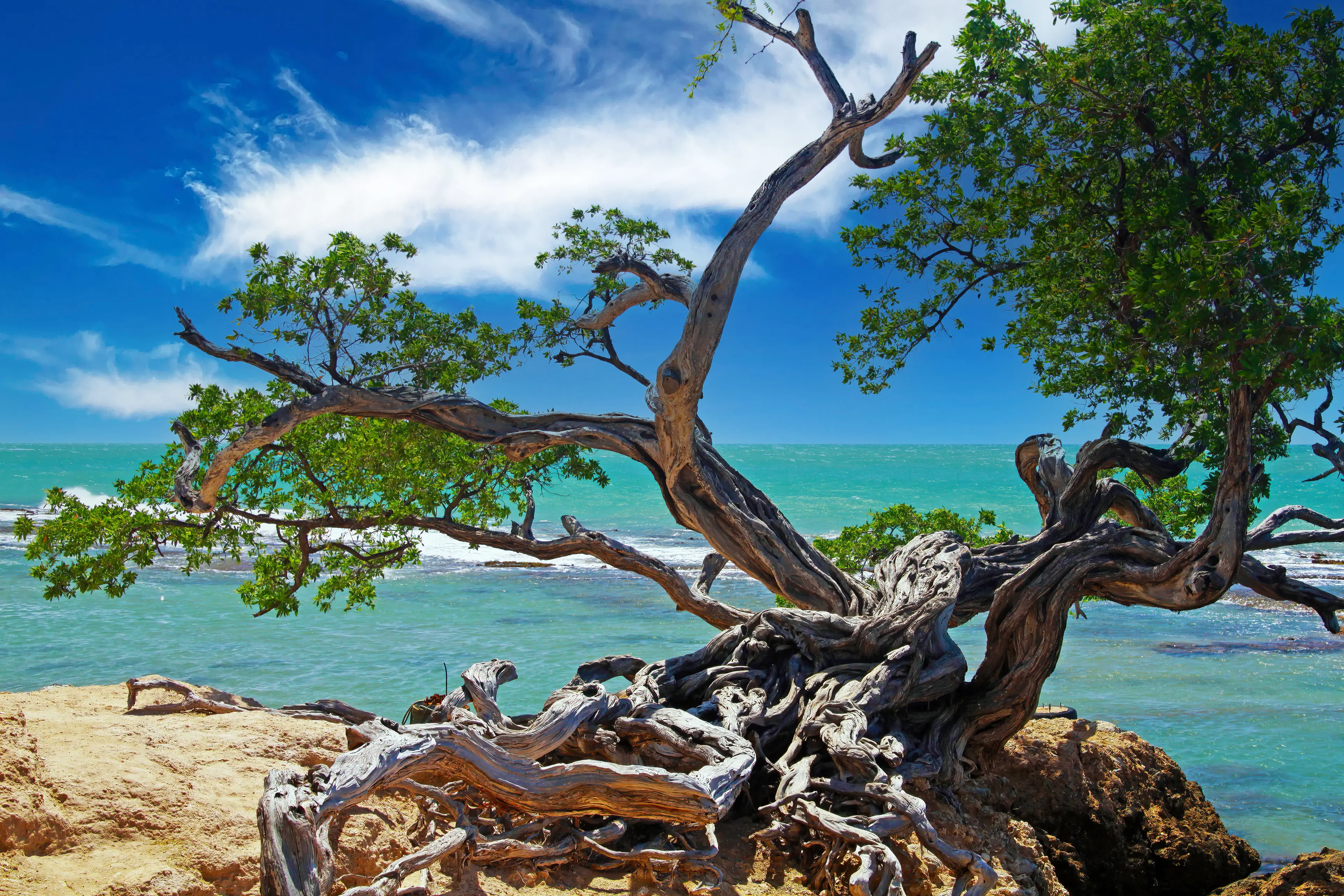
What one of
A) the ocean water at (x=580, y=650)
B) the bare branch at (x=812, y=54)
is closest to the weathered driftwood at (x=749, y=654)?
the bare branch at (x=812, y=54)

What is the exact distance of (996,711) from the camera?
5.80 metres

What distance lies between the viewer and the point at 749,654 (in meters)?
5.71

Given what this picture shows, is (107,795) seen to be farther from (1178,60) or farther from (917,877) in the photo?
(1178,60)

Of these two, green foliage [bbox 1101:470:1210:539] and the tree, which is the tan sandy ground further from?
green foliage [bbox 1101:470:1210:539]

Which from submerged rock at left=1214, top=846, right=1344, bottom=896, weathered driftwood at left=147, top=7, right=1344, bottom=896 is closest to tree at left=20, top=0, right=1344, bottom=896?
weathered driftwood at left=147, top=7, right=1344, bottom=896

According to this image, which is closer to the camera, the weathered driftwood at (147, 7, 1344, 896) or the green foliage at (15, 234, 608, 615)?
the weathered driftwood at (147, 7, 1344, 896)

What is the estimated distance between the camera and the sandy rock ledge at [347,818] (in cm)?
317

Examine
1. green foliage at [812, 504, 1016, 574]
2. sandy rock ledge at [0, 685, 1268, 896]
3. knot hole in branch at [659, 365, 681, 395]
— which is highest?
knot hole in branch at [659, 365, 681, 395]

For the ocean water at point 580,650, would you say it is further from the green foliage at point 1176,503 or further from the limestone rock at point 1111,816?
the green foliage at point 1176,503

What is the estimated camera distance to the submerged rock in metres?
4.99

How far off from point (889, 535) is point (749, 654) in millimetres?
3300

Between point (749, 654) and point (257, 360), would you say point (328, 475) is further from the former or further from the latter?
point (749, 654)

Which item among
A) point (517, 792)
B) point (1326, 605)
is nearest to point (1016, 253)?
point (1326, 605)

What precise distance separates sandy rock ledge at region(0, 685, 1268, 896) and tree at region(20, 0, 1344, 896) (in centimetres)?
24
